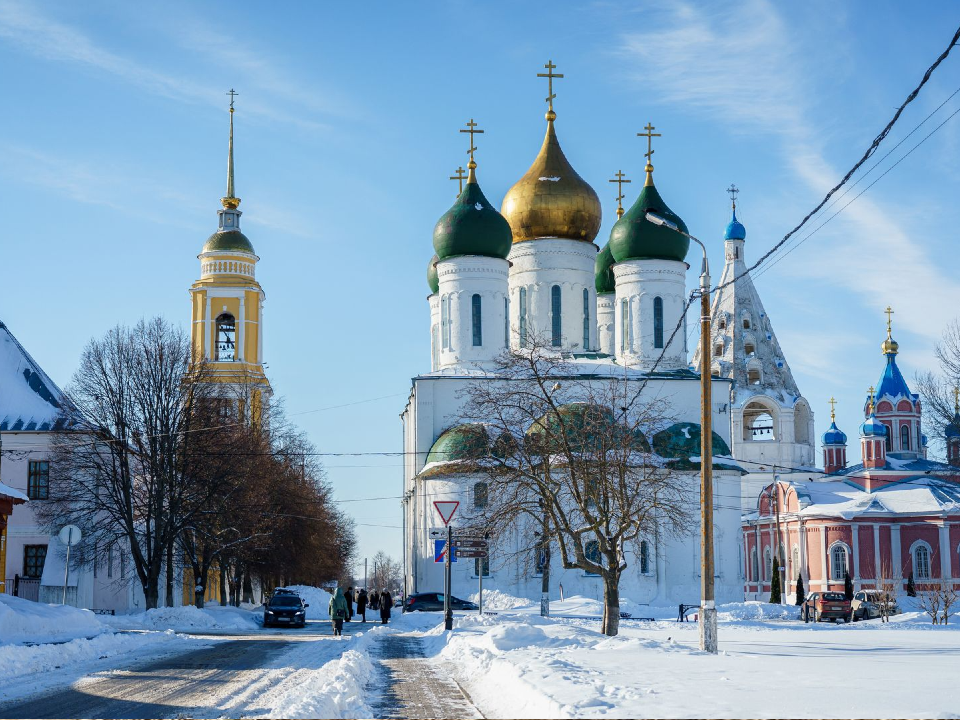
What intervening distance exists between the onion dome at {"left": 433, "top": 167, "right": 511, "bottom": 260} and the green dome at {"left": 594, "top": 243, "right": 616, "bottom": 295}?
7912mm

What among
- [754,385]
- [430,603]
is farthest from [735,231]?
[430,603]

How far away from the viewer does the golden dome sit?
55.6 m

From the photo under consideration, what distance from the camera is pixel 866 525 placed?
63156 mm

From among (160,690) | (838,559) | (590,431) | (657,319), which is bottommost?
(160,690)

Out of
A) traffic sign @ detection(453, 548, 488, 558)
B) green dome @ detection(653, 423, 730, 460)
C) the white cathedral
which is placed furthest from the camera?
green dome @ detection(653, 423, 730, 460)

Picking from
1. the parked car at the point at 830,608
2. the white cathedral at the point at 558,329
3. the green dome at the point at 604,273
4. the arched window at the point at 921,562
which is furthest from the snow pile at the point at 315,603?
the arched window at the point at 921,562

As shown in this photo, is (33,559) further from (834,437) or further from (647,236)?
(834,437)

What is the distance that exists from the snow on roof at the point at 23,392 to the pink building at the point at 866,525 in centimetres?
3098

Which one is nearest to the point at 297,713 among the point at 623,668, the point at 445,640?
the point at 623,668

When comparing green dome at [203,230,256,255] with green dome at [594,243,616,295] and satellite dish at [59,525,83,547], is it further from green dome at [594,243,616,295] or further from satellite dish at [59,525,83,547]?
satellite dish at [59,525,83,547]

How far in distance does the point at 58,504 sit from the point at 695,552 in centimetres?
2379

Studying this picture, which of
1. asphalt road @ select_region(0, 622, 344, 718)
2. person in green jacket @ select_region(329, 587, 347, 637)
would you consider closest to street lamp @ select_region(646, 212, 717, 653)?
asphalt road @ select_region(0, 622, 344, 718)

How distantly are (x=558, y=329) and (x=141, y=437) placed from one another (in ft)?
68.9

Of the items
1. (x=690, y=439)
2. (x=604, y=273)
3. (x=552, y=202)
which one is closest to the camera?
(x=690, y=439)
